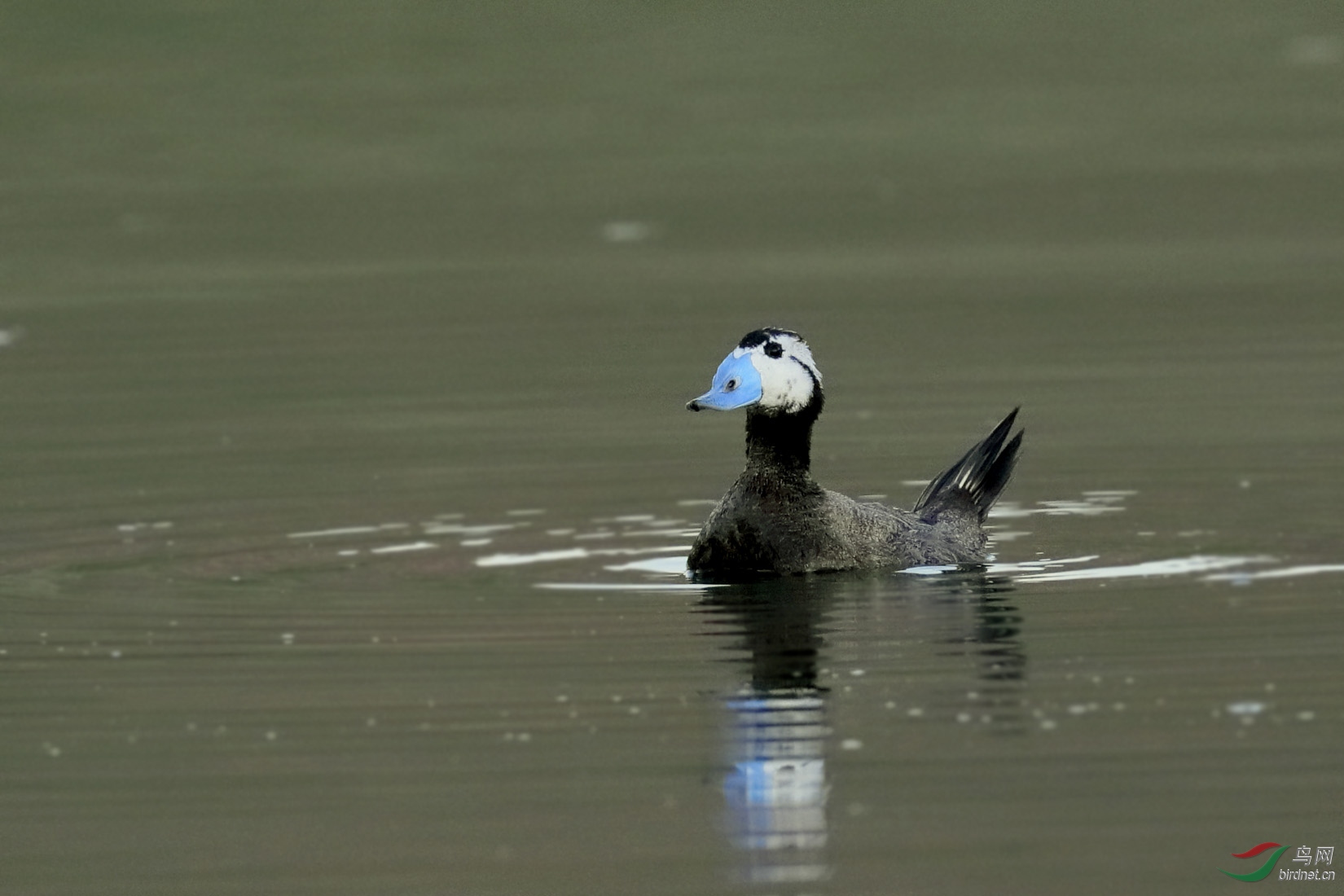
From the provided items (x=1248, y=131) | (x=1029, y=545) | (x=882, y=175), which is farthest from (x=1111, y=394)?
(x=1248, y=131)

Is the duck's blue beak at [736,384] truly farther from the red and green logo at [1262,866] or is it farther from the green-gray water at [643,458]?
the red and green logo at [1262,866]

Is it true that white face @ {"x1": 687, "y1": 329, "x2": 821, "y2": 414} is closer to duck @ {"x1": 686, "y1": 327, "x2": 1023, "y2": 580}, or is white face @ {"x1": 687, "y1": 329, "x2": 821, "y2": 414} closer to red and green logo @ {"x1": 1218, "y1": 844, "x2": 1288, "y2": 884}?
duck @ {"x1": 686, "y1": 327, "x2": 1023, "y2": 580}

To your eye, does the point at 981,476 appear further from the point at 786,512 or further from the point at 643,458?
the point at 643,458

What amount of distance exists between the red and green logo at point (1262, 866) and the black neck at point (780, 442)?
4.34 m

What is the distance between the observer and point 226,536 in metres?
11.7

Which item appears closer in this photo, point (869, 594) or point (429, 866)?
point (429, 866)

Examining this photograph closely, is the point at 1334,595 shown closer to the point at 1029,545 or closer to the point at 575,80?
the point at 1029,545

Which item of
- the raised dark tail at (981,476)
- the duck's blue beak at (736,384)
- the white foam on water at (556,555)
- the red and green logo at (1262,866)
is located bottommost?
the red and green logo at (1262,866)

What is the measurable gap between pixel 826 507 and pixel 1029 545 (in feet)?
2.96

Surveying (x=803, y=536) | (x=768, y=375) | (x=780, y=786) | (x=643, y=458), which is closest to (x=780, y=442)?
(x=768, y=375)

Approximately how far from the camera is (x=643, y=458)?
13.4 m

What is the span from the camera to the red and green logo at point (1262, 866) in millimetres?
6715

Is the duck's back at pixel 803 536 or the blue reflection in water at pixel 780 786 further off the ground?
the duck's back at pixel 803 536

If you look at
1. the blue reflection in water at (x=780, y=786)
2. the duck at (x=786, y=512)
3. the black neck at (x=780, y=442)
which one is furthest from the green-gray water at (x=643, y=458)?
the black neck at (x=780, y=442)
